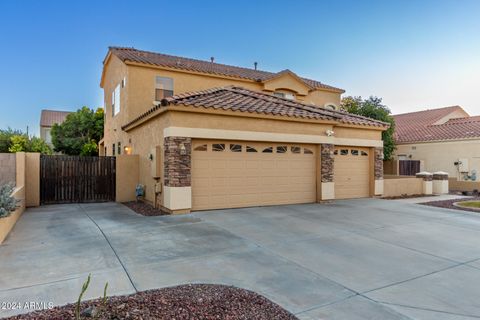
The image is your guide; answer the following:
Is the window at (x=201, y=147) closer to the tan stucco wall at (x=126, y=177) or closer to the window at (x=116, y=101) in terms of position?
the tan stucco wall at (x=126, y=177)

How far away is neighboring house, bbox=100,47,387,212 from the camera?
10.4 meters

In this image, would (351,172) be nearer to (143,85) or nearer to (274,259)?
(274,259)

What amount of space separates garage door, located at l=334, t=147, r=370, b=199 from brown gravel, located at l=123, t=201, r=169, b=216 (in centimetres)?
835

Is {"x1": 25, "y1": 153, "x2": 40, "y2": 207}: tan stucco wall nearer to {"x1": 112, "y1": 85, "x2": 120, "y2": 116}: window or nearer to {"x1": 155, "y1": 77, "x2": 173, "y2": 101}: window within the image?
{"x1": 155, "y1": 77, "x2": 173, "y2": 101}: window

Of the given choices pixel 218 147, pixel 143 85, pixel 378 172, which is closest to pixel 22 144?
pixel 143 85

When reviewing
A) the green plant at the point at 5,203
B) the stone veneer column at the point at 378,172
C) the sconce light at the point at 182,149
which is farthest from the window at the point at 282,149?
the green plant at the point at 5,203

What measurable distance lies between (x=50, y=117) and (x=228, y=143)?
45058 mm

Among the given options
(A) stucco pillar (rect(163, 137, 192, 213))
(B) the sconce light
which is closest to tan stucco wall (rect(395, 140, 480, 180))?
(A) stucco pillar (rect(163, 137, 192, 213))

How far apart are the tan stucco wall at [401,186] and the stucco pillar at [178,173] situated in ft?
35.9

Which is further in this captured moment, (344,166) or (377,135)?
(377,135)

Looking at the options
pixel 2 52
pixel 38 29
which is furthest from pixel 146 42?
pixel 2 52

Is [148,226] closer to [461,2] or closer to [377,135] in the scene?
[377,135]

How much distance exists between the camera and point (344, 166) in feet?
47.4

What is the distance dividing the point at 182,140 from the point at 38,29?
48.9 ft
